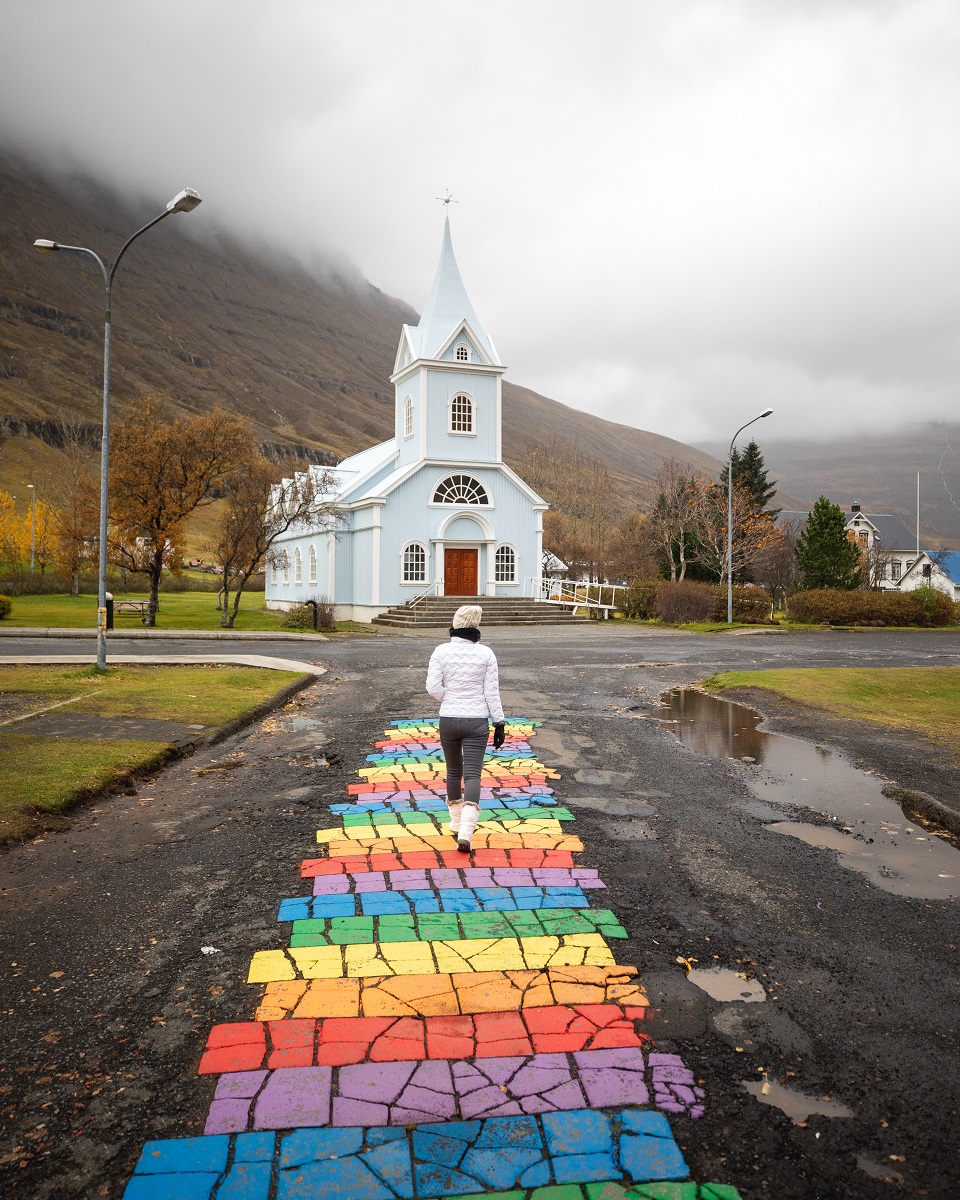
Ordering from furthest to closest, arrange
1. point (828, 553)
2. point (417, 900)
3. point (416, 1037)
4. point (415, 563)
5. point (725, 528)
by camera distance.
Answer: point (725, 528) < point (828, 553) < point (415, 563) < point (417, 900) < point (416, 1037)

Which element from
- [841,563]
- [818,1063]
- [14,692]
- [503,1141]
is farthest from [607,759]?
[841,563]

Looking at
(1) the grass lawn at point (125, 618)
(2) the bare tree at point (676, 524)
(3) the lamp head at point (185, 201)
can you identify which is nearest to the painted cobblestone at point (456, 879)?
(3) the lamp head at point (185, 201)

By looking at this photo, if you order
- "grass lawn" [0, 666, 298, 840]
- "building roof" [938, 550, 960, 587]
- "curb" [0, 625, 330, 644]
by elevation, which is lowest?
"grass lawn" [0, 666, 298, 840]

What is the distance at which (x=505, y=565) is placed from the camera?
3966 cm

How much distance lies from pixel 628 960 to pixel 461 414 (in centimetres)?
3719

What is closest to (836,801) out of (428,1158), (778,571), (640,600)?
(428,1158)

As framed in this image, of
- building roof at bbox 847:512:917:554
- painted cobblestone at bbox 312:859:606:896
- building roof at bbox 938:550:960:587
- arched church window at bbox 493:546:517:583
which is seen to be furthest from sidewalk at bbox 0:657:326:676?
building roof at bbox 847:512:917:554

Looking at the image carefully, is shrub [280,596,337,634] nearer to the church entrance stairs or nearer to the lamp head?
the church entrance stairs

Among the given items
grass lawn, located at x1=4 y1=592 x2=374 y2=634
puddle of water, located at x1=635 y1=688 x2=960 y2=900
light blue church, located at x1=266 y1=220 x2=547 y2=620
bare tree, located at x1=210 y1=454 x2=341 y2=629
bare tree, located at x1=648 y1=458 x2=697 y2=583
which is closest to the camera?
puddle of water, located at x1=635 y1=688 x2=960 y2=900

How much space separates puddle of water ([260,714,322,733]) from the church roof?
98.5 ft

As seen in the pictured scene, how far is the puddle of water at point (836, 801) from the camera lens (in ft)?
19.0

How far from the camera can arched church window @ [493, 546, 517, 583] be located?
39438mm

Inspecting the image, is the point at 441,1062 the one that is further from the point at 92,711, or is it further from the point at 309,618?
the point at 309,618

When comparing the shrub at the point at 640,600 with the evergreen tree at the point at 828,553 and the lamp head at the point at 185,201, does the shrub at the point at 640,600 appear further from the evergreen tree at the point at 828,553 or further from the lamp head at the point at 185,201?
the lamp head at the point at 185,201
